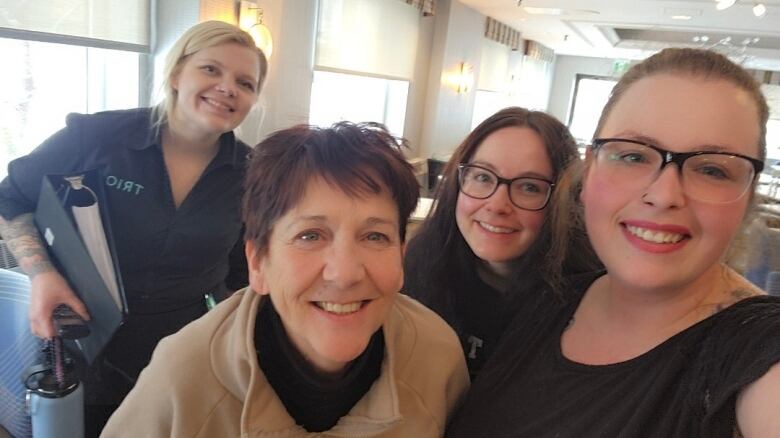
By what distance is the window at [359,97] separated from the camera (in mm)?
5499

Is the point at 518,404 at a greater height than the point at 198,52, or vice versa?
the point at 198,52

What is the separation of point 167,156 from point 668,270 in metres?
1.47

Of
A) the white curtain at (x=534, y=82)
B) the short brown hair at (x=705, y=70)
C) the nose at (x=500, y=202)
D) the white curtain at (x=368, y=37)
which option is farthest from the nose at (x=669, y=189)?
the white curtain at (x=534, y=82)

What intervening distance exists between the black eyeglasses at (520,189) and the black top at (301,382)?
1.88 ft

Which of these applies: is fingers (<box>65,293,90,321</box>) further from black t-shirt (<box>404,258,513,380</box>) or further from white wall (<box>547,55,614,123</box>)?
white wall (<box>547,55,614,123</box>)

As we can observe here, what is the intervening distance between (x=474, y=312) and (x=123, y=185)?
3.56ft

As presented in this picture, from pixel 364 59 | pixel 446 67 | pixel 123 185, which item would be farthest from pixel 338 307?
pixel 446 67

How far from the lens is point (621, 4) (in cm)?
651

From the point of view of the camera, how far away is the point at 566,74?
14.7m

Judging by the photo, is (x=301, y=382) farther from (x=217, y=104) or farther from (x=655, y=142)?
(x=217, y=104)

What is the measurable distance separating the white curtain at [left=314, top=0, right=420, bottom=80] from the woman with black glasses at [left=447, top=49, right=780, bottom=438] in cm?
443

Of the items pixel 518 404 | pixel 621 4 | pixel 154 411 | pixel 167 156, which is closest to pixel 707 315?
Answer: pixel 518 404

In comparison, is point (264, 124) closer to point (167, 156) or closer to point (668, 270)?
point (167, 156)

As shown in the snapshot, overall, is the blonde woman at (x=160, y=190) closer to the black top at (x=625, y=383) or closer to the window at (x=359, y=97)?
the black top at (x=625, y=383)
